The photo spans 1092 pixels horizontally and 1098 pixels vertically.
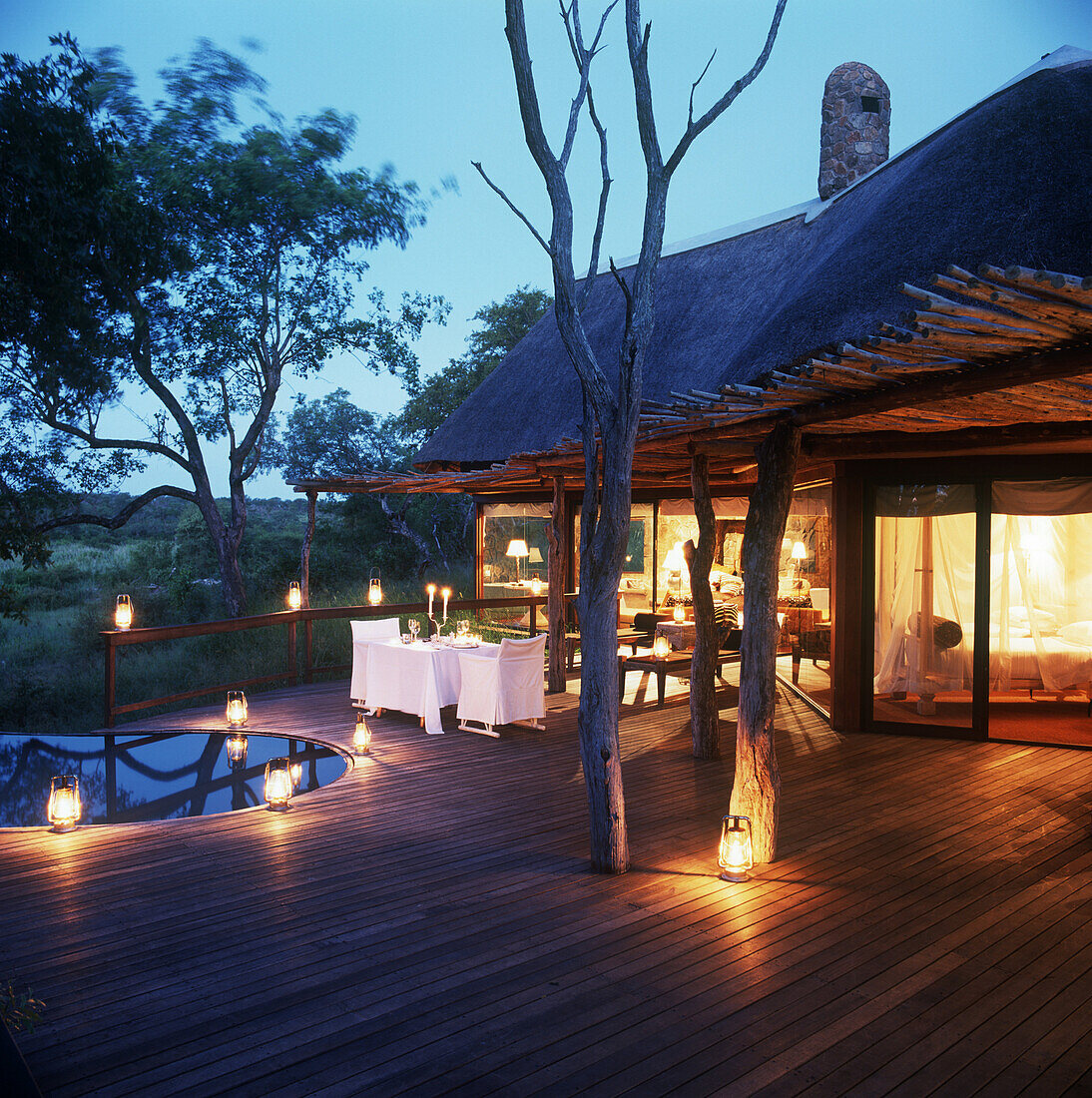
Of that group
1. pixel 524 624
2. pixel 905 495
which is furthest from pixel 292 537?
pixel 905 495

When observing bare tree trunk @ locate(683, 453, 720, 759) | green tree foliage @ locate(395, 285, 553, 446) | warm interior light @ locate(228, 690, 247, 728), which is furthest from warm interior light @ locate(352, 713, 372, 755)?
green tree foliage @ locate(395, 285, 553, 446)

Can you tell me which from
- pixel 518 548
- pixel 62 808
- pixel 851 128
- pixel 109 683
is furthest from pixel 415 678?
pixel 851 128

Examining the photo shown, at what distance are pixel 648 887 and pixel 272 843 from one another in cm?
213

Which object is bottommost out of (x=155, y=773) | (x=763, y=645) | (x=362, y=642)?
(x=155, y=773)

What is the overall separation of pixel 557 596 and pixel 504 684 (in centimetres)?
251

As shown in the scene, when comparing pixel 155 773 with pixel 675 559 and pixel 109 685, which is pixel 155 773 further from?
pixel 675 559

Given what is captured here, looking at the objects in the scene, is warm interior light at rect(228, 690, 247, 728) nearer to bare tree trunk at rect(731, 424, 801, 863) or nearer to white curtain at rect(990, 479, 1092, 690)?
bare tree trunk at rect(731, 424, 801, 863)

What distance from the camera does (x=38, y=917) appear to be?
3969mm

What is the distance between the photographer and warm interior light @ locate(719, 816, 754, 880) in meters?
4.36

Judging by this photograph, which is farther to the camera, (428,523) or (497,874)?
(428,523)

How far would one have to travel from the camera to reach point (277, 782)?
5457 mm

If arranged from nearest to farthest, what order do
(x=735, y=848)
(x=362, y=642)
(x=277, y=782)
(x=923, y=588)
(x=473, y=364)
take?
(x=735, y=848)
(x=277, y=782)
(x=923, y=588)
(x=362, y=642)
(x=473, y=364)

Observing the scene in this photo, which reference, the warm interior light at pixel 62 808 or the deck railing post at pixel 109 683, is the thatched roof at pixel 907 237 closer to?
the warm interior light at pixel 62 808

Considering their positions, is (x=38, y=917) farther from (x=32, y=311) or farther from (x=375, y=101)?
(x=375, y=101)
